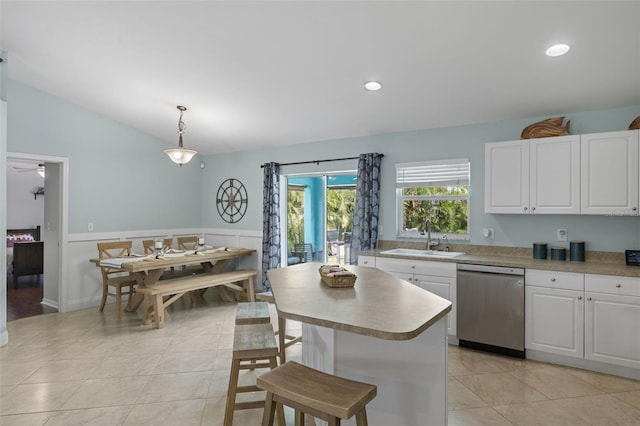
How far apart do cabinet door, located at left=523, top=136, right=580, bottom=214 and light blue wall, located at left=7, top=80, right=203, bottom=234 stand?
553 cm

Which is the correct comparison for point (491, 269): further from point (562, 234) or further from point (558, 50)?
point (558, 50)

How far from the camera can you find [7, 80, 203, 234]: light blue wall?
15.4 feet

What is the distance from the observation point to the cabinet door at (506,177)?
11.9 ft

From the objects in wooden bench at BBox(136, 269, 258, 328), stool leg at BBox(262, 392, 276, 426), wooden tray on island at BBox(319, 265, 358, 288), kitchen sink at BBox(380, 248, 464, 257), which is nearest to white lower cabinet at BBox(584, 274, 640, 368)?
kitchen sink at BBox(380, 248, 464, 257)

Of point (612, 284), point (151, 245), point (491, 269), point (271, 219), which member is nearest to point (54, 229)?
point (151, 245)

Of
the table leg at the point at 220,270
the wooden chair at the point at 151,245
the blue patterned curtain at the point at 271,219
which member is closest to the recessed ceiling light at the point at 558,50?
the blue patterned curtain at the point at 271,219

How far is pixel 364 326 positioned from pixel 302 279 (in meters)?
1.05

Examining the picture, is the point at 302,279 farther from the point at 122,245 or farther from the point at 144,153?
the point at 144,153

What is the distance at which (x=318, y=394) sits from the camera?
1459 millimetres

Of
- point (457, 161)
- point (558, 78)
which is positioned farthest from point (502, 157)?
point (558, 78)

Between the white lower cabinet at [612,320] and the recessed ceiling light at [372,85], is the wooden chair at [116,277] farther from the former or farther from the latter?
the white lower cabinet at [612,320]

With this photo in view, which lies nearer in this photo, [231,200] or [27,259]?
[231,200]

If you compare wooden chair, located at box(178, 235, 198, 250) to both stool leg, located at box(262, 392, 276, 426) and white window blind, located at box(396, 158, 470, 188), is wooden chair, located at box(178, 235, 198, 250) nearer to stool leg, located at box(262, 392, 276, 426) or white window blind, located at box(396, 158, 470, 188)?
white window blind, located at box(396, 158, 470, 188)

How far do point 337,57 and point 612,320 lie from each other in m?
3.23
